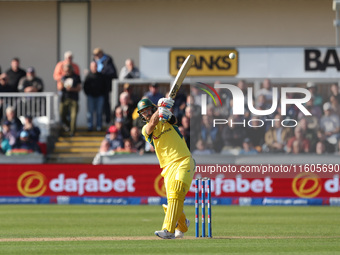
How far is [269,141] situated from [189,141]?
6.99ft

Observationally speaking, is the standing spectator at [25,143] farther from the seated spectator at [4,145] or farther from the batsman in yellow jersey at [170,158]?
the batsman in yellow jersey at [170,158]

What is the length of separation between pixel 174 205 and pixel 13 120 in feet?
40.6

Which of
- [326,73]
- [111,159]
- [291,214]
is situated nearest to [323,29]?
[326,73]

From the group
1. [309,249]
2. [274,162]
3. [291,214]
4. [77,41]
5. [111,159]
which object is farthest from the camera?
[77,41]

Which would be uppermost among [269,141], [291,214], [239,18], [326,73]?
[239,18]

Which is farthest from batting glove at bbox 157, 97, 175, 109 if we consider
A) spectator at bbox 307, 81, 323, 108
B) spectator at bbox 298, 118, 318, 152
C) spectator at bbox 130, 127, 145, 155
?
spectator at bbox 130, 127, 145, 155

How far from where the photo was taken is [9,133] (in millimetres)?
23797

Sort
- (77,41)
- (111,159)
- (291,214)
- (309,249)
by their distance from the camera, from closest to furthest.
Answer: (309,249), (291,214), (111,159), (77,41)

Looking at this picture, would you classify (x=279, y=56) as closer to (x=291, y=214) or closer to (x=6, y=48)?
(x=291, y=214)

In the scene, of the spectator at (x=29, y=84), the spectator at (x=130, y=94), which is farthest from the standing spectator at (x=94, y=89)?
the spectator at (x=29, y=84)

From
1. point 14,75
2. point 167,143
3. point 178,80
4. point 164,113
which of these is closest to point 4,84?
point 14,75

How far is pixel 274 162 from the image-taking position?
855 inches

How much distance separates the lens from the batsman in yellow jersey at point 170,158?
40.7 feet

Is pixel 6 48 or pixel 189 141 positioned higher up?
pixel 6 48
